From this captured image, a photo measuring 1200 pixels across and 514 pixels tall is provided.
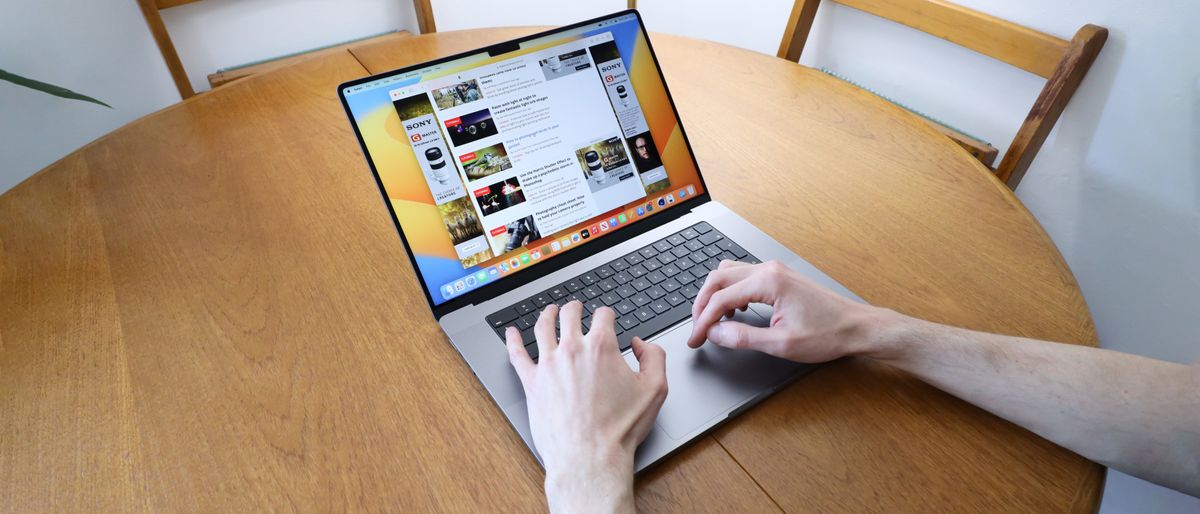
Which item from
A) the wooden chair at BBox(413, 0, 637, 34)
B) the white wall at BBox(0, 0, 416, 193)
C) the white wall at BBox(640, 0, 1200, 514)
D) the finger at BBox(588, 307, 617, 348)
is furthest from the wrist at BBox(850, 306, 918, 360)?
the white wall at BBox(0, 0, 416, 193)

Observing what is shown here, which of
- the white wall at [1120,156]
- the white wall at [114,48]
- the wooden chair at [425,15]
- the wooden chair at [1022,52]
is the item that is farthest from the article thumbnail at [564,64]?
the white wall at [114,48]

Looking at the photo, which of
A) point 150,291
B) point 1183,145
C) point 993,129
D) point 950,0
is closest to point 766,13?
point 950,0

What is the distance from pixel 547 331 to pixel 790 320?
0.24m

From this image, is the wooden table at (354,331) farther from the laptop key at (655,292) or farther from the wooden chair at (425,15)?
the wooden chair at (425,15)

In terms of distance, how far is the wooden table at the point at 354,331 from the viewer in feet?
1.72

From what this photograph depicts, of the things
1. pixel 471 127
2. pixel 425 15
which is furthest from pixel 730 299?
pixel 425 15

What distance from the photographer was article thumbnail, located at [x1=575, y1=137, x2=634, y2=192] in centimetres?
74

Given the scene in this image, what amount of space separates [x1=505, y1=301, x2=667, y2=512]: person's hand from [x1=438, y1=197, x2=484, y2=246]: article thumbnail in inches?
5.6

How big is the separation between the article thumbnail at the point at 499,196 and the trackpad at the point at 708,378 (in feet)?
0.73

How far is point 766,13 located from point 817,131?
3.20 feet

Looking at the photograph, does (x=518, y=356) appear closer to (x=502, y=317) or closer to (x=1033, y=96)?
(x=502, y=317)

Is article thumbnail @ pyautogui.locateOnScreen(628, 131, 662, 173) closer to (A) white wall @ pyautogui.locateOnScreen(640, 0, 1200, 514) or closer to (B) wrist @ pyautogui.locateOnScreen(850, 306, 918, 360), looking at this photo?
(B) wrist @ pyautogui.locateOnScreen(850, 306, 918, 360)

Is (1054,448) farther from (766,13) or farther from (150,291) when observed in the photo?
(766,13)

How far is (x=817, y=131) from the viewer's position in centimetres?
106
